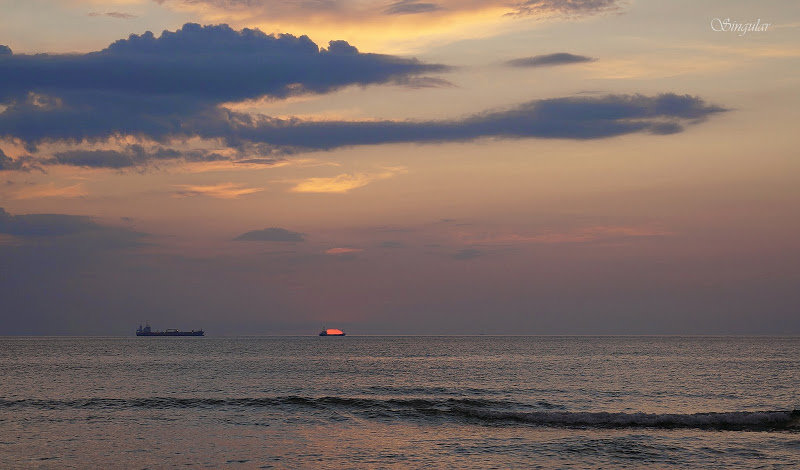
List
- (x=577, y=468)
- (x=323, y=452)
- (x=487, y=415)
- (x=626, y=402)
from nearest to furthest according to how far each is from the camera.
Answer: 1. (x=577, y=468)
2. (x=323, y=452)
3. (x=487, y=415)
4. (x=626, y=402)

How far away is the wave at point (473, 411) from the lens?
5141 centimetres

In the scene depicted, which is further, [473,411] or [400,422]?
[473,411]

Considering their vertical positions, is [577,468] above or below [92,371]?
above

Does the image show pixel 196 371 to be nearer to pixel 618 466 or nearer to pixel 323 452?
pixel 323 452

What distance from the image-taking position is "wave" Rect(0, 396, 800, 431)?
51.4 metres

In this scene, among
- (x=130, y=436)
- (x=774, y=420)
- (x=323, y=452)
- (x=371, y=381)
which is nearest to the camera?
(x=323, y=452)

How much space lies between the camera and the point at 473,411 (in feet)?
199

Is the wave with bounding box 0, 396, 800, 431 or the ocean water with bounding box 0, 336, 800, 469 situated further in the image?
the wave with bounding box 0, 396, 800, 431

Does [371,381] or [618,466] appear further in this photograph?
[371,381]

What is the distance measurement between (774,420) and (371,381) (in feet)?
173

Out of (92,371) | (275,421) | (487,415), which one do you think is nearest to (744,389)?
(487,415)

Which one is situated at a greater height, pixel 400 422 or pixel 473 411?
pixel 400 422

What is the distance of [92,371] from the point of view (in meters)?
108

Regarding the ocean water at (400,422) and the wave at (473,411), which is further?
the wave at (473,411)
